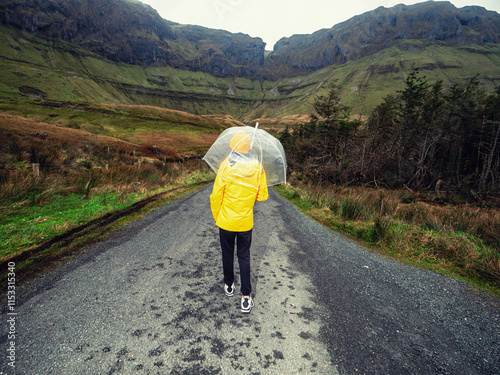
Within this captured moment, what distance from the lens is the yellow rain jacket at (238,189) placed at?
2.66m

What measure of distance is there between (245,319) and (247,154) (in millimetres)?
2192

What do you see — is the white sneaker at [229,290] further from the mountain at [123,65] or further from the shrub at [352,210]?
the mountain at [123,65]

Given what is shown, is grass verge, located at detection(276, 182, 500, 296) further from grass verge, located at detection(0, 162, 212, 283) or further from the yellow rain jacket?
grass verge, located at detection(0, 162, 212, 283)

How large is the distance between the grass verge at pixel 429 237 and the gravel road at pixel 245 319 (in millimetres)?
627

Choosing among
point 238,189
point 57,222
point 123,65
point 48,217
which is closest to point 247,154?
point 238,189

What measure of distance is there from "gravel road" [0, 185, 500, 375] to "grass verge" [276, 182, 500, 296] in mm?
627

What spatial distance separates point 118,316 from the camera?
2.54m

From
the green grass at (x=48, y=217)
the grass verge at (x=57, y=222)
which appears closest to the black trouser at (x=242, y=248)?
the grass verge at (x=57, y=222)

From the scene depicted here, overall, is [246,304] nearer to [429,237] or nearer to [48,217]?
[429,237]

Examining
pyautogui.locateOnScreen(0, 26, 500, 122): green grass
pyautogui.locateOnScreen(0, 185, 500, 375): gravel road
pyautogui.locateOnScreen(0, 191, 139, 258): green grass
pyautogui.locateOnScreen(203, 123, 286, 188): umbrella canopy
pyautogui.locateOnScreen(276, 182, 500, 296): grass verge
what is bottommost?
pyautogui.locateOnScreen(276, 182, 500, 296): grass verge

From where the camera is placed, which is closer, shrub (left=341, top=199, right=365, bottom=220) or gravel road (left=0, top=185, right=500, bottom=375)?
gravel road (left=0, top=185, right=500, bottom=375)

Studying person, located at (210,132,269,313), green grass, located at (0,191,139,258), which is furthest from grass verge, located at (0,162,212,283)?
person, located at (210,132,269,313)

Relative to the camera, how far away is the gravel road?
6.84ft

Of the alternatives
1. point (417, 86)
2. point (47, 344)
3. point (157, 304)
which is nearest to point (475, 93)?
point (417, 86)
